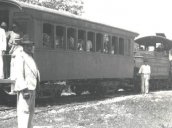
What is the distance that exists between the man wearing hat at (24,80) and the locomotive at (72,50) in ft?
15.9

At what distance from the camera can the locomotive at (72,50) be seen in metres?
13.2

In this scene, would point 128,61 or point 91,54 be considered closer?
point 91,54

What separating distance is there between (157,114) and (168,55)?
15404 millimetres

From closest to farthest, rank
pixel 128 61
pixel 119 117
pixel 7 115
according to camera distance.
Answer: pixel 119 117, pixel 7 115, pixel 128 61

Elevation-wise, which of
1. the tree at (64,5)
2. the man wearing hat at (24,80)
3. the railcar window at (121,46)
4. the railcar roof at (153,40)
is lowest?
the man wearing hat at (24,80)

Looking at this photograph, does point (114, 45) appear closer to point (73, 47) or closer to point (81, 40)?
point (81, 40)

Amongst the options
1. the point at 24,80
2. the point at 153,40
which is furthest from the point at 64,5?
the point at 24,80

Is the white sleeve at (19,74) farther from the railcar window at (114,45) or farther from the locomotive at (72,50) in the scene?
the railcar window at (114,45)

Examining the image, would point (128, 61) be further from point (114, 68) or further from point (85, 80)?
point (85, 80)

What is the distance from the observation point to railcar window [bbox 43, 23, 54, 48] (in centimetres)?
1387

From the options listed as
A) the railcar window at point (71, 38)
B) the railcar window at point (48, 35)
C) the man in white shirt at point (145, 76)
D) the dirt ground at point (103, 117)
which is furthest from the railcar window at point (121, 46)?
the dirt ground at point (103, 117)

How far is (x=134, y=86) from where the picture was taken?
23.0m

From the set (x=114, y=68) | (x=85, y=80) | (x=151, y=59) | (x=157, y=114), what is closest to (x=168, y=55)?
(x=151, y=59)

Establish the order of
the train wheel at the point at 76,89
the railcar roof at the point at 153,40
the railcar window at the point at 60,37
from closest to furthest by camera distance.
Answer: the railcar window at the point at 60,37 < the train wheel at the point at 76,89 < the railcar roof at the point at 153,40
